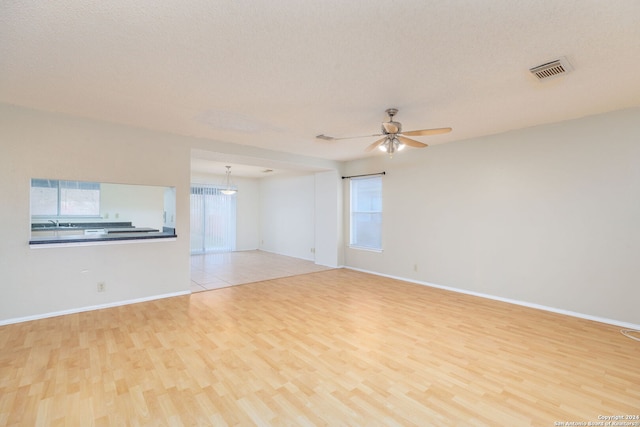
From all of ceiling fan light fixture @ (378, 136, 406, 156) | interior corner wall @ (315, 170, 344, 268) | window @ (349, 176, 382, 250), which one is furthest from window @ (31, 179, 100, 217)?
window @ (349, 176, 382, 250)

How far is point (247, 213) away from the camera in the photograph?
30.1 ft

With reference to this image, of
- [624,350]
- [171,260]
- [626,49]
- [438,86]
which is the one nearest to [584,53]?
[626,49]

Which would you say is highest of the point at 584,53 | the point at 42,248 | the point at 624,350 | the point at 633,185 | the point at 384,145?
the point at 584,53

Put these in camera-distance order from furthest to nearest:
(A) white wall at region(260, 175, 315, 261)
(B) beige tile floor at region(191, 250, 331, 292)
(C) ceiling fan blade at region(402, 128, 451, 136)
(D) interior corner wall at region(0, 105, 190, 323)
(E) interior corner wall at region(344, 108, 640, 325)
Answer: (A) white wall at region(260, 175, 315, 261) → (B) beige tile floor at region(191, 250, 331, 292) → (E) interior corner wall at region(344, 108, 640, 325) → (D) interior corner wall at region(0, 105, 190, 323) → (C) ceiling fan blade at region(402, 128, 451, 136)

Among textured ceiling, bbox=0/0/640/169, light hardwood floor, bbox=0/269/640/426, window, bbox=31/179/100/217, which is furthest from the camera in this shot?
window, bbox=31/179/100/217

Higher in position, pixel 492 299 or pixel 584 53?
pixel 584 53

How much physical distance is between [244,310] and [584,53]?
13.6ft

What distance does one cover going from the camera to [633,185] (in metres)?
3.17

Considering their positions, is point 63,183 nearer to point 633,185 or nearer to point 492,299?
point 492,299

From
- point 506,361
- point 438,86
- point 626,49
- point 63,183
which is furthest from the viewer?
point 63,183

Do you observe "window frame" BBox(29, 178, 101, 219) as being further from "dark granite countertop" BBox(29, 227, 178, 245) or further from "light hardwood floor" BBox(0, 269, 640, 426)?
"light hardwood floor" BBox(0, 269, 640, 426)

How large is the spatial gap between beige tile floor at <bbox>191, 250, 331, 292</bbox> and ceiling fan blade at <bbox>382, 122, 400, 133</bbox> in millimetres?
3664

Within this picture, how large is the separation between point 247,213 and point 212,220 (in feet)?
3.69

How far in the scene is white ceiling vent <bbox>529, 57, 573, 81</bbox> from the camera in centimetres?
217
